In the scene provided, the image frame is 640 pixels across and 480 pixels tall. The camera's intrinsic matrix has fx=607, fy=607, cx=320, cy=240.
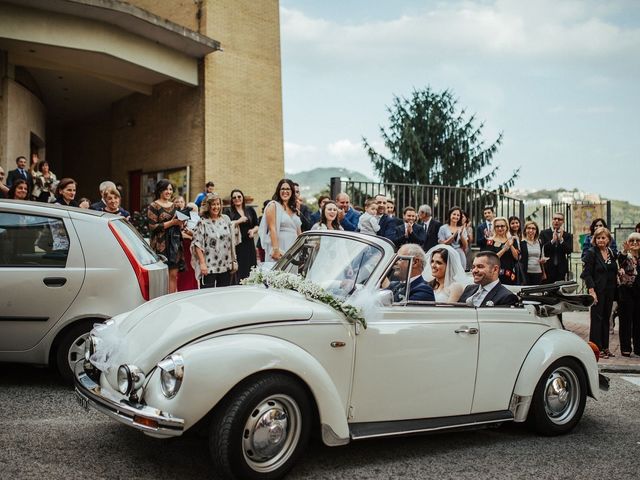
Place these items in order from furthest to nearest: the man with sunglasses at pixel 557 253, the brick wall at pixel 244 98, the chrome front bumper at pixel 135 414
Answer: the brick wall at pixel 244 98
the man with sunglasses at pixel 557 253
the chrome front bumper at pixel 135 414

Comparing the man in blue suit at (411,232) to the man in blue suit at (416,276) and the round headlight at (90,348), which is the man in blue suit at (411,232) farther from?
the round headlight at (90,348)

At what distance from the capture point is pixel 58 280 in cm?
590

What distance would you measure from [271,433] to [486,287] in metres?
2.61

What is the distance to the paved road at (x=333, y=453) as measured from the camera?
13.4ft

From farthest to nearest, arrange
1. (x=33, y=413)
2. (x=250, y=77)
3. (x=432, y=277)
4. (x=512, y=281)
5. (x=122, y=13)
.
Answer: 1. (x=250, y=77)
2. (x=122, y=13)
3. (x=512, y=281)
4. (x=432, y=277)
5. (x=33, y=413)

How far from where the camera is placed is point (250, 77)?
20.6 meters

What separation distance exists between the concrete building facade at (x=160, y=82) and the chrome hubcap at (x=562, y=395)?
1515cm

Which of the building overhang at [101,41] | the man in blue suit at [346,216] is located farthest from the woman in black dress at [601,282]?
the building overhang at [101,41]

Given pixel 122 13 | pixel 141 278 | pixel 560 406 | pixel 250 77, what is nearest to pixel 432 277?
pixel 560 406

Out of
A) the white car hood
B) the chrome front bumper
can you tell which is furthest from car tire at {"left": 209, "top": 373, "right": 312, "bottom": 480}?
the white car hood

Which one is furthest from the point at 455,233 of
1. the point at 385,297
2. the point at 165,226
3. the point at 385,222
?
the point at 385,297

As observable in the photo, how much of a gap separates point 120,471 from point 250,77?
1811 cm

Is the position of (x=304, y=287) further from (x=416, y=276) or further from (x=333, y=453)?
(x=333, y=453)

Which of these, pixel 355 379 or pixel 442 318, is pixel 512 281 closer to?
pixel 442 318
